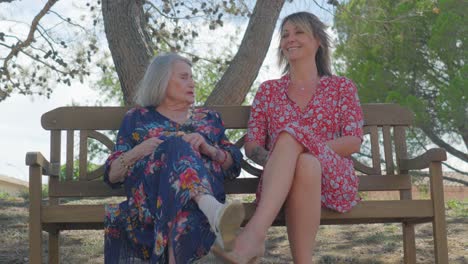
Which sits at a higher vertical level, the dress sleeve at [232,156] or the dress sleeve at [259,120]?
the dress sleeve at [259,120]

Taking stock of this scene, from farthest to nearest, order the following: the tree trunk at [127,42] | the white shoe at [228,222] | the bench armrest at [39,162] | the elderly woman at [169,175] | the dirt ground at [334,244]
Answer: the tree trunk at [127,42]
the dirt ground at [334,244]
the bench armrest at [39,162]
the elderly woman at [169,175]
the white shoe at [228,222]

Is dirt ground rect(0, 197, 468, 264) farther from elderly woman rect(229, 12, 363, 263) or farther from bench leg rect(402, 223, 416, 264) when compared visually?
elderly woman rect(229, 12, 363, 263)

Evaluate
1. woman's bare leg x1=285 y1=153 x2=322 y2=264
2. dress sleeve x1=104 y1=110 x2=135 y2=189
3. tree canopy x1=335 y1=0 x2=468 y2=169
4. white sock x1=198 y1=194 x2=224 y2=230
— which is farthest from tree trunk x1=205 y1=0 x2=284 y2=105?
tree canopy x1=335 y1=0 x2=468 y2=169

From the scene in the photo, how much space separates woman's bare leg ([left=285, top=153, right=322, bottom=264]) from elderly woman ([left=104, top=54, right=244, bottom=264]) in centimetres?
40

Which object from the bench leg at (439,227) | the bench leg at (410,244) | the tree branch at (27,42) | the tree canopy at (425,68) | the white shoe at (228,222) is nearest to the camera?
the white shoe at (228,222)

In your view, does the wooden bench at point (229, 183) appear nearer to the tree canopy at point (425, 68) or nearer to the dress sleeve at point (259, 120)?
the dress sleeve at point (259, 120)

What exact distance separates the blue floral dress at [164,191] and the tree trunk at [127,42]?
1544mm

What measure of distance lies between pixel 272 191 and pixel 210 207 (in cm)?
31

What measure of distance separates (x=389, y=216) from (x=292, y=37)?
1.14 m

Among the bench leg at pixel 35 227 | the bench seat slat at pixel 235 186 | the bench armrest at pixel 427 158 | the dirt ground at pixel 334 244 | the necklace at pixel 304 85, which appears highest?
the necklace at pixel 304 85

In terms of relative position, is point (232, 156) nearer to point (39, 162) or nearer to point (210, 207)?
point (210, 207)

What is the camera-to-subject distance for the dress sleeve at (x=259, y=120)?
3.80 meters

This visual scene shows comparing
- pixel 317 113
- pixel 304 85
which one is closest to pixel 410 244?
pixel 317 113

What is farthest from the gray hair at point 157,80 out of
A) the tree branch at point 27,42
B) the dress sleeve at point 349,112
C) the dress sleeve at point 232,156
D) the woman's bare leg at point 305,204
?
the tree branch at point 27,42
